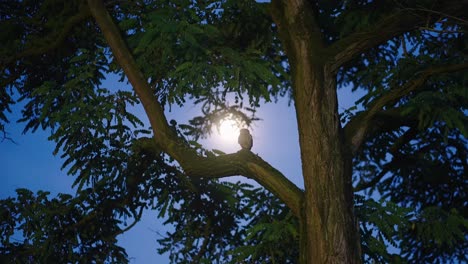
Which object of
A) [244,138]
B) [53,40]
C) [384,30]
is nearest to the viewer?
[384,30]

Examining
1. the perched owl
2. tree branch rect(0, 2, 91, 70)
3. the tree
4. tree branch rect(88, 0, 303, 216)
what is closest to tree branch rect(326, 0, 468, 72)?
the tree

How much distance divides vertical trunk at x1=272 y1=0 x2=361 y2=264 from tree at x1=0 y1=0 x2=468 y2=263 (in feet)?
0.05

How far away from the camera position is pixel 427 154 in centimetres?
946

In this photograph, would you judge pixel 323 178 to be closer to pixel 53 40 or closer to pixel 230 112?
pixel 230 112

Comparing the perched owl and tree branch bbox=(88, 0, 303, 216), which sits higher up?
the perched owl

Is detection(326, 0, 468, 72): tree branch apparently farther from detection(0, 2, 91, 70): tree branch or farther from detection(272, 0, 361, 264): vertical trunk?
detection(0, 2, 91, 70): tree branch

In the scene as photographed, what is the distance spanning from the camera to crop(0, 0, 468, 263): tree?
5.52 metres

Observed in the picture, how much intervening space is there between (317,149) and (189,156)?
1.68 meters

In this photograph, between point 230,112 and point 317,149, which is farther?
point 230,112

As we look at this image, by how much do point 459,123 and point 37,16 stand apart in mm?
6703

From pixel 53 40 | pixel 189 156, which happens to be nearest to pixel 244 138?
pixel 189 156

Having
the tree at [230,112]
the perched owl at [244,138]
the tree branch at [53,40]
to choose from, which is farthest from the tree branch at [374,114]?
the tree branch at [53,40]

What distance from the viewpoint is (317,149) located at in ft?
18.1

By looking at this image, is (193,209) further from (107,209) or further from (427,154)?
(427,154)
